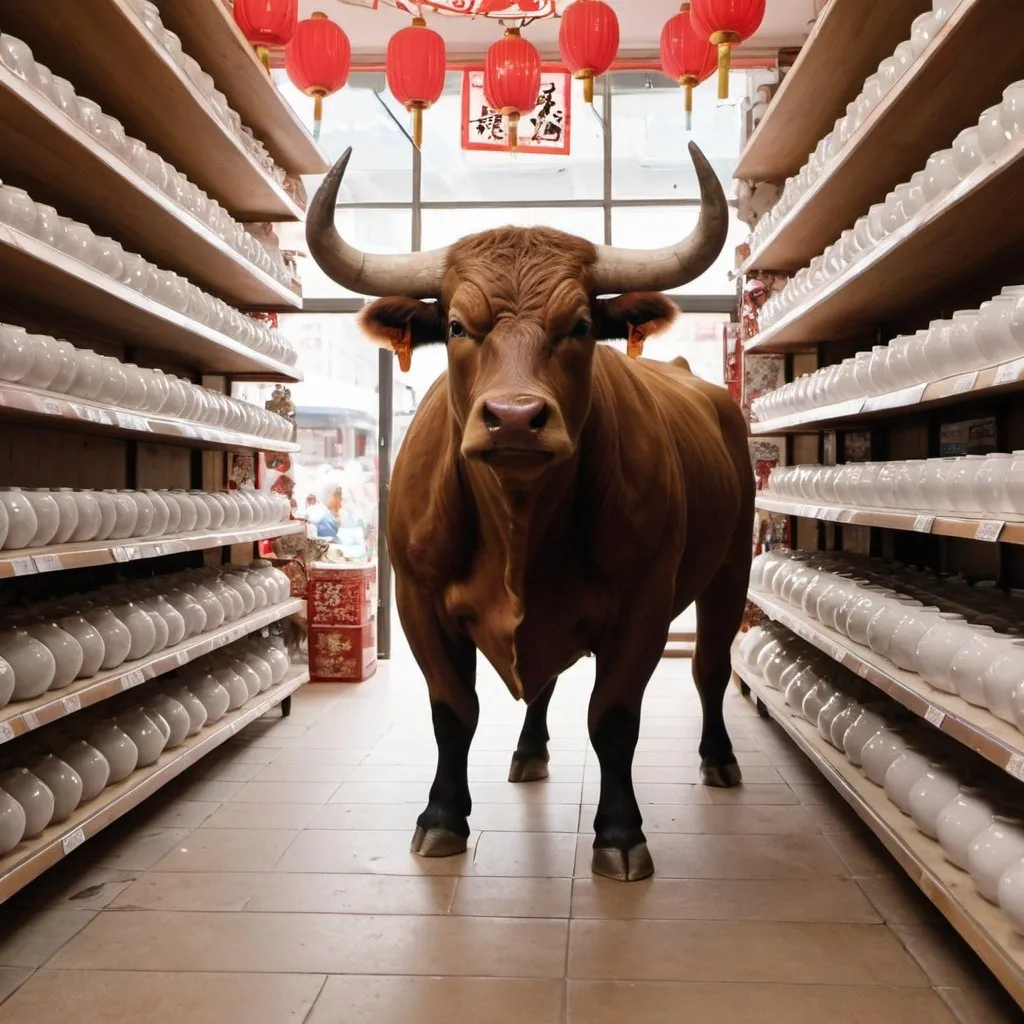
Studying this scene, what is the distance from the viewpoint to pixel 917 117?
324 cm

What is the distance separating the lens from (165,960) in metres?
2.34

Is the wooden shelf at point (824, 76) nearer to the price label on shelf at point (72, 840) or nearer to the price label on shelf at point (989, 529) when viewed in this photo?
the price label on shelf at point (989, 529)

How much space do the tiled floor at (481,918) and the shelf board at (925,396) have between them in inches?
52.4

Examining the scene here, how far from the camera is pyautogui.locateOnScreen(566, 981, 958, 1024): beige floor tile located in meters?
2.07

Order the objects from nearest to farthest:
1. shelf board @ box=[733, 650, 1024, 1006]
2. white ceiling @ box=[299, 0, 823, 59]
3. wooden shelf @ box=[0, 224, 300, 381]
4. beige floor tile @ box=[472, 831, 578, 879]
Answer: shelf board @ box=[733, 650, 1024, 1006], wooden shelf @ box=[0, 224, 300, 381], beige floor tile @ box=[472, 831, 578, 879], white ceiling @ box=[299, 0, 823, 59]

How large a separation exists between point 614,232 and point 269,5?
372 cm

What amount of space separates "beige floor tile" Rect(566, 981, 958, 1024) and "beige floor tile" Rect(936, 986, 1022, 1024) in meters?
0.03

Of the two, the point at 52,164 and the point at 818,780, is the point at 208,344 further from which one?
the point at 818,780

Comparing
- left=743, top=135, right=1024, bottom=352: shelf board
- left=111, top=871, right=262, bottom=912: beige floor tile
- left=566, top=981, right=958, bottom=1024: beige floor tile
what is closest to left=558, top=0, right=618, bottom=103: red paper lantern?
left=743, top=135, right=1024, bottom=352: shelf board

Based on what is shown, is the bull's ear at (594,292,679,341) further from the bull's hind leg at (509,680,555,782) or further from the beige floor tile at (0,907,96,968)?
the beige floor tile at (0,907,96,968)

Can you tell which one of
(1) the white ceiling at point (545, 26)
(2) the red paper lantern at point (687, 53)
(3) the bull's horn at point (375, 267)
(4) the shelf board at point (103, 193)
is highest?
(1) the white ceiling at point (545, 26)

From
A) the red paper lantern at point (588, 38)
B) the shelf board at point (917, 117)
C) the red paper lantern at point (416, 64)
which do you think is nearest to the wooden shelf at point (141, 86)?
the red paper lantern at point (416, 64)

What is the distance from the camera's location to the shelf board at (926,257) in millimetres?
2389

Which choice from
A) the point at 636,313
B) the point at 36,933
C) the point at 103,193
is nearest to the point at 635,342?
the point at 636,313
